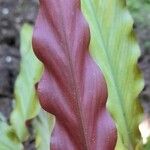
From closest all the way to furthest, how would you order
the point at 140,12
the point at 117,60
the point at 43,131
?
the point at 117,60
the point at 43,131
the point at 140,12

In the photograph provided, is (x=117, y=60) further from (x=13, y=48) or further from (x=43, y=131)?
(x=13, y=48)

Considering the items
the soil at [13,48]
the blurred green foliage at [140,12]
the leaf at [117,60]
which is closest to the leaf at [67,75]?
the leaf at [117,60]

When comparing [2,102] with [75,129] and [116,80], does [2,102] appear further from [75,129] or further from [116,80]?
[75,129]

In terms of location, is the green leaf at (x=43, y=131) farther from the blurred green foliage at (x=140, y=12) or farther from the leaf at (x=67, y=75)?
the blurred green foliage at (x=140, y=12)

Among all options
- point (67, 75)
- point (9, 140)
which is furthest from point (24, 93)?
point (67, 75)

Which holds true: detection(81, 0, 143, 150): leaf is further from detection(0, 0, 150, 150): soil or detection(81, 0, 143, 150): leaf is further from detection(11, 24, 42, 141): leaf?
detection(0, 0, 150, 150): soil

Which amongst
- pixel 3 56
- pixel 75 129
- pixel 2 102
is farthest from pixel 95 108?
pixel 3 56
